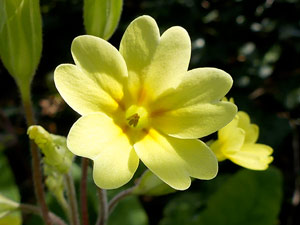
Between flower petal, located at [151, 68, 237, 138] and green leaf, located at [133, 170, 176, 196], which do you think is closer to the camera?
flower petal, located at [151, 68, 237, 138]

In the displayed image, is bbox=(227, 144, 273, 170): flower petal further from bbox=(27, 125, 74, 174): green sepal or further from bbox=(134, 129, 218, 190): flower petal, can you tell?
bbox=(27, 125, 74, 174): green sepal

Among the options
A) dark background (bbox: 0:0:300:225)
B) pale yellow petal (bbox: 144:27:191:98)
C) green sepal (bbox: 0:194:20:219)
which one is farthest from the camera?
dark background (bbox: 0:0:300:225)

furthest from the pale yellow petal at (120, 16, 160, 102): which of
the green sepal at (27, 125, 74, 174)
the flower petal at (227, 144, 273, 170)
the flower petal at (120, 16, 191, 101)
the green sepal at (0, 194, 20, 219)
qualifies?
the green sepal at (0, 194, 20, 219)

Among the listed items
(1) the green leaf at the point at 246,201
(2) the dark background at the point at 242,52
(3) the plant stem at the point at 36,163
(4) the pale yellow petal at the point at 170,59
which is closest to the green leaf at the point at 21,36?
(3) the plant stem at the point at 36,163

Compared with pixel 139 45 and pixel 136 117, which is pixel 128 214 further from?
pixel 139 45

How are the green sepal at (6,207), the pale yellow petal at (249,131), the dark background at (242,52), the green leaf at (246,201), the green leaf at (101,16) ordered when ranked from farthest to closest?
the dark background at (242,52)
the green leaf at (246,201)
the pale yellow petal at (249,131)
the green sepal at (6,207)
the green leaf at (101,16)

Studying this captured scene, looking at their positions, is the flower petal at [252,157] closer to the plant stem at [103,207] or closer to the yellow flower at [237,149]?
the yellow flower at [237,149]

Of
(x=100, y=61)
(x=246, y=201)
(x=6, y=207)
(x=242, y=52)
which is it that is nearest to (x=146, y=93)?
(x=100, y=61)
